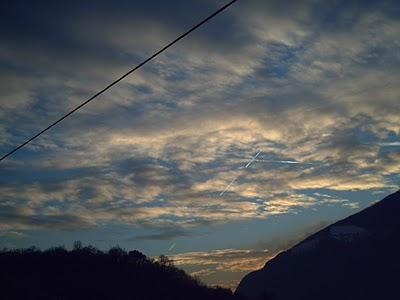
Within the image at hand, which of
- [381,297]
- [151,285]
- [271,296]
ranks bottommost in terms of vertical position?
[381,297]

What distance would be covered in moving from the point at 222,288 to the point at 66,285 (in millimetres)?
49369

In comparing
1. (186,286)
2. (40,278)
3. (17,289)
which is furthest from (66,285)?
(186,286)

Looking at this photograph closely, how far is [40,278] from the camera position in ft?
Result: 272

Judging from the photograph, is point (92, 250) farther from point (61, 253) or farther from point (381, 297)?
point (381, 297)

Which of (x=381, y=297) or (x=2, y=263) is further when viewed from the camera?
(x=381, y=297)

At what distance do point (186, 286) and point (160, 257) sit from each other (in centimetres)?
1987

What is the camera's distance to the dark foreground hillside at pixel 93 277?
7725 centimetres

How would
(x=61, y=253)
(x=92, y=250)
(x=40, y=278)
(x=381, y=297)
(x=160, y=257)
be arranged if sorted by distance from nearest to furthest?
(x=40, y=278)
(x=61, y=253)
(x=92, y=250)
(x=160, y=257)
(x=381, y=297)

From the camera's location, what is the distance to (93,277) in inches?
3812

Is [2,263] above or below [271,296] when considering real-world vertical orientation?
above

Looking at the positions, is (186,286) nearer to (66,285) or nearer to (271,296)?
(271,296)

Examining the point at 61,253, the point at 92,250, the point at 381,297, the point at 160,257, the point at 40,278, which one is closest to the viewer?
the point at 40,278

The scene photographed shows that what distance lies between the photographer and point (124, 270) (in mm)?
108500

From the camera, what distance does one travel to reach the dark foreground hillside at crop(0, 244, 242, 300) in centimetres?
7725
